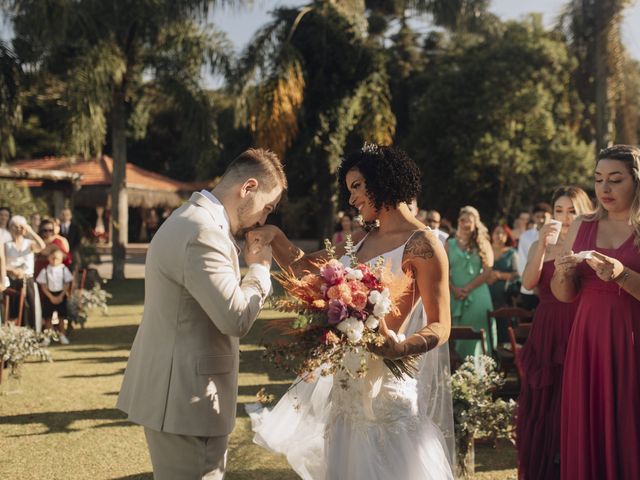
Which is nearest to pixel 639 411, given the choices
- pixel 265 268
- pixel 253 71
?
pixel 265 268

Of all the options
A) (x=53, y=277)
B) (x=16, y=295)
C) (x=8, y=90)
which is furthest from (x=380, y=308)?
(x=8, y=90)

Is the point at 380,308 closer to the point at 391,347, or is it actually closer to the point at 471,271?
the point at 391,347

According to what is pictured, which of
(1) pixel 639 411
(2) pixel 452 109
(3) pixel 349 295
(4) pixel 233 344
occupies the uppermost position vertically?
(2) pixel 452 109

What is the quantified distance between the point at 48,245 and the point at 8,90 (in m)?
7.43

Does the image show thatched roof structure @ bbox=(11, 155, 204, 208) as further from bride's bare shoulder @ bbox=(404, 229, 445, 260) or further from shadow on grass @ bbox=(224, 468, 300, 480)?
bride's bare shoulder @ bbox=(404, 229, 445, 260)

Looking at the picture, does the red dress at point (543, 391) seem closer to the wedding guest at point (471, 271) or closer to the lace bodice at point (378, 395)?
the lace bodice at point (378, 395)

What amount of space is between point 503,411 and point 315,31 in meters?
14.3

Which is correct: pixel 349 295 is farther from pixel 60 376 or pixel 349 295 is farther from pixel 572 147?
pixel 572 147

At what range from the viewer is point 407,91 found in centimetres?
3053

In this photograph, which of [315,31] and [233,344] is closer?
[233,344]

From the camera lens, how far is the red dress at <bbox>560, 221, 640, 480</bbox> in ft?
11.6

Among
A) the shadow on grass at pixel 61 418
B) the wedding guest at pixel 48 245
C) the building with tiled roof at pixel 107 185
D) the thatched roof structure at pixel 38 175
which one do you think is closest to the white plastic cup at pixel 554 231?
the shadow on grass at pixel 61 418

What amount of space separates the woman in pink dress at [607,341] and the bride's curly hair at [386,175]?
935 millimetres

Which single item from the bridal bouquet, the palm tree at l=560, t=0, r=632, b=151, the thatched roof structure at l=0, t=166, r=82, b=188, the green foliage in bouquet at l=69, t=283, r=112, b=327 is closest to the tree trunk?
the thatched roof structure at l=0, t=166, r=82, b=188
